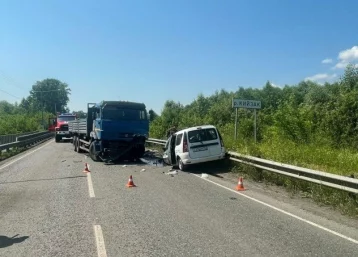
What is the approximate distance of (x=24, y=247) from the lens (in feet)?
19.5

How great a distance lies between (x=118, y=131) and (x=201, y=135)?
5.46 m

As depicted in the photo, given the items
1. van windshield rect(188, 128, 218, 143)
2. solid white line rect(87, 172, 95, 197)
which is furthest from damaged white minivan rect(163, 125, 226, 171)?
solid white line rect(87, 172, 95, 197)

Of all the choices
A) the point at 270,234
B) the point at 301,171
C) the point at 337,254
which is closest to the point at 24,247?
the point at 270,234

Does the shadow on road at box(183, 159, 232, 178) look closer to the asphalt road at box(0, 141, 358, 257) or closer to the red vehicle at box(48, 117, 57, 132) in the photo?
the asphalt road at box(0, 141, 358, 257)

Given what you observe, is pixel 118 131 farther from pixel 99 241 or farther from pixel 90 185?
pixel 99 241

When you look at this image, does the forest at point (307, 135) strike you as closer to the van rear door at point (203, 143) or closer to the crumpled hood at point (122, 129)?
the van rear door at point (203, 143)

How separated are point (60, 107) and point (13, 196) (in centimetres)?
16557

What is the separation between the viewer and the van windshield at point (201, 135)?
15727 mm

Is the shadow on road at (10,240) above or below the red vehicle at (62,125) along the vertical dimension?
below

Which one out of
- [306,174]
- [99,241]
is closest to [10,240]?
[99,241]

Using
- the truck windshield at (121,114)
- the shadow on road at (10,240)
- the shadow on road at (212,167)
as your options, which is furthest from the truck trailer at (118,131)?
the shadow on road at (10,240)

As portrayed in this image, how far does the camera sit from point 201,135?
15.8m

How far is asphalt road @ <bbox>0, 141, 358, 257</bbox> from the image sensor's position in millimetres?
5742

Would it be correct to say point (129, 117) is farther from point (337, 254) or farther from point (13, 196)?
point (337, 254)
